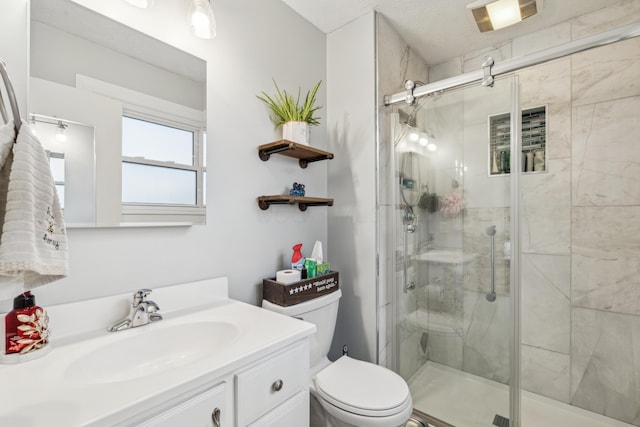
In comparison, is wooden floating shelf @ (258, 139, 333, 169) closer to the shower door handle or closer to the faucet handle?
the faucet handle

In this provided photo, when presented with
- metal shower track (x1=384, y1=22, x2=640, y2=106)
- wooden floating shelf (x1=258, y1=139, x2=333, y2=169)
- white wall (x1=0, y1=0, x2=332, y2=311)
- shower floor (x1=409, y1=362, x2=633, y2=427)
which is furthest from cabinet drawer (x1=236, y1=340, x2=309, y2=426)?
metal shower track (x1=384, y1=22, x2=640, y2=106)

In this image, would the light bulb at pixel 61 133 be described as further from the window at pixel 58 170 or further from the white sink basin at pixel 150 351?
the white sink basin at pixel 150 351

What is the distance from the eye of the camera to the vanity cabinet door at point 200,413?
0.65 meters

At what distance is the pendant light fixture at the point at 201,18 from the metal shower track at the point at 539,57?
Answer: 105cm

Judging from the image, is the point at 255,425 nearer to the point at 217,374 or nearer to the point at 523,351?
the point at 217,374

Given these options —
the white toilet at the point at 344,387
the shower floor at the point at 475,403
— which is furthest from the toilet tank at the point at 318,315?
the shower floor at the point at 475,403

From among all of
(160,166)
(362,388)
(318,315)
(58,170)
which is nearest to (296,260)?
(318,315)

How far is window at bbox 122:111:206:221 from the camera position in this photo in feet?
3.51

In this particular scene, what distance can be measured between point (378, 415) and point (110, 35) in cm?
170

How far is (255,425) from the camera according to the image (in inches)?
33.3

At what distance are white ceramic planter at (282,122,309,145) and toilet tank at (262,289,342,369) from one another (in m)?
0.81

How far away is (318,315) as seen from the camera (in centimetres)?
152

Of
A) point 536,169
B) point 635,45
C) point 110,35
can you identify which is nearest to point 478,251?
point 536,169

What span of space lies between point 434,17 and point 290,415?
2.20 metres
